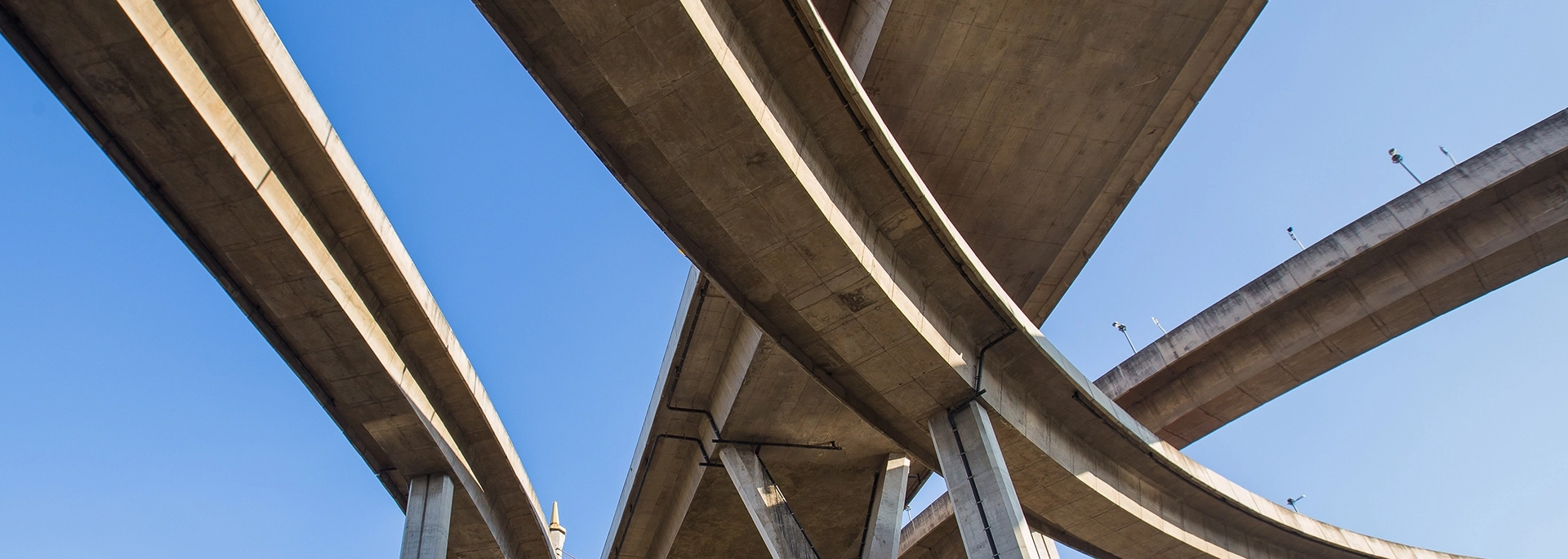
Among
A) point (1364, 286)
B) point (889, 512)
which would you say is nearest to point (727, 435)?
point (889, 512)

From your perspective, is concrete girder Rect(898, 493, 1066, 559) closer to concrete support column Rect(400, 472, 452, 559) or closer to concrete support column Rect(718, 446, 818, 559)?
concrete support column Rect(718, 446, 818, 559)

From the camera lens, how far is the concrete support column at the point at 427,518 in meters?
16.8

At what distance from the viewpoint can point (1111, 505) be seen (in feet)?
57.4

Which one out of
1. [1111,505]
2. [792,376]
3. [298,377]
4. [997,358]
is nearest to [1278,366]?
[1111,505]

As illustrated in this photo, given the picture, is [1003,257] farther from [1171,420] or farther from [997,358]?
[1171,420]

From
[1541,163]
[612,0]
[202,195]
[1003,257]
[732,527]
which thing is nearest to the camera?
[612,0]

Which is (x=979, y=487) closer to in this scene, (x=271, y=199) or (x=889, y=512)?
(x=889, y=512)

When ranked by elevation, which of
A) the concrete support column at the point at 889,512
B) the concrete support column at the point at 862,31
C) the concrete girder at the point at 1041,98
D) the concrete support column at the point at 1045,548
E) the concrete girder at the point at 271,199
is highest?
the concrete support column at the point at 862,31

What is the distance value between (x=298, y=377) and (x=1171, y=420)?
55.3 feet

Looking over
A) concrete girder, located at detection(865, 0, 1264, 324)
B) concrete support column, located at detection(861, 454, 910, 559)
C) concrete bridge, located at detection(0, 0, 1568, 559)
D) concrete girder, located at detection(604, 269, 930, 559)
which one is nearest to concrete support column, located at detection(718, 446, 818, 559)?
concrete bridge, located at detection(0, 0, 1568, 559)

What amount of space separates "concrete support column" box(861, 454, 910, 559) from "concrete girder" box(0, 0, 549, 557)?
293 inches

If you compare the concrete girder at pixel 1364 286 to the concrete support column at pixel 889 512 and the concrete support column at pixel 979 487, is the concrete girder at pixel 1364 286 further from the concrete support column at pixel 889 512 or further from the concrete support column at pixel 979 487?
the concrete support column at pixel 979 487

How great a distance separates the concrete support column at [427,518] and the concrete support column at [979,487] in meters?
8.42

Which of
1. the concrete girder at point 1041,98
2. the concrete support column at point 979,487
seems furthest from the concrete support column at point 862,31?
the concrete support column at point 979,487
